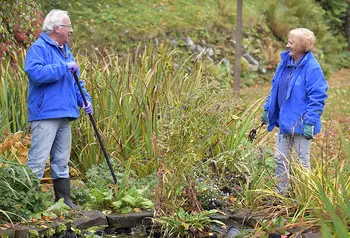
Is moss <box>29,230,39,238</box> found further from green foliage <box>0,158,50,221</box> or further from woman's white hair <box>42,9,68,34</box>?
woman's white hair <box>42,9,68,34</box>

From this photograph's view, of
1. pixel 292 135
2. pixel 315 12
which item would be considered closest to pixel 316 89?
pixel 292 135

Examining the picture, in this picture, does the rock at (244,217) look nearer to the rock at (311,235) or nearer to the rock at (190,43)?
the rock at (311,235)

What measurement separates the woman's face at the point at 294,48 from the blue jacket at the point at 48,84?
1966 mm

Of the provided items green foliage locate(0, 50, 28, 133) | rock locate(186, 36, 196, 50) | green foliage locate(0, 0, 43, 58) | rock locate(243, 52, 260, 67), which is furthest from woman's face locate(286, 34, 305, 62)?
rock locate(243, 52, 260, 67)

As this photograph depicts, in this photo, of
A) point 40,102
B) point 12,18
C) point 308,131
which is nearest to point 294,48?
point 308,131

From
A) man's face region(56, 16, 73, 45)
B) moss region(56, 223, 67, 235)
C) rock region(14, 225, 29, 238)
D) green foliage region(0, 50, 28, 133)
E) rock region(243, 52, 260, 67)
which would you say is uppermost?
man's face region(56, 16, 73, 45)

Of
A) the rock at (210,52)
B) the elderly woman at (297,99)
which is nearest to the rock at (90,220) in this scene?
the elderly woman at (297,99)

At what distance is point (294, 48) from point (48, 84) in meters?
2.15

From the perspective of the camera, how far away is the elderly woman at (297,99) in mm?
6203

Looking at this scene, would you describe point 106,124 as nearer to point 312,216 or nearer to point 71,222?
point 71,222

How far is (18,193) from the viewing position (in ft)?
18.1

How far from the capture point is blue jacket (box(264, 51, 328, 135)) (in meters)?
6.20

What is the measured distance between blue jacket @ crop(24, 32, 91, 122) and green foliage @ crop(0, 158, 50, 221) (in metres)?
0.50

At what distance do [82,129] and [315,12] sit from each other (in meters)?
16.9
